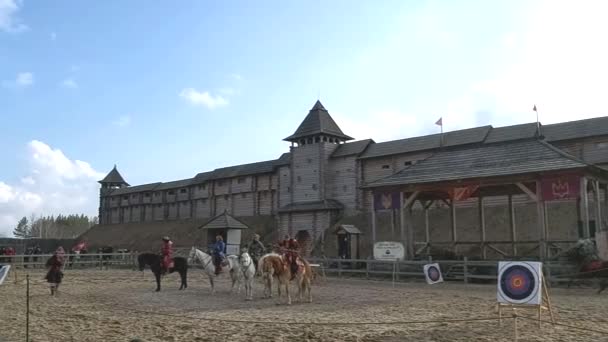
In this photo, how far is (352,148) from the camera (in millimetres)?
48188

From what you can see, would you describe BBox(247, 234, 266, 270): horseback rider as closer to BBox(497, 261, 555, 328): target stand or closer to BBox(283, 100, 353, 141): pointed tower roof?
BBox(497, 261, 555, 328): target stand

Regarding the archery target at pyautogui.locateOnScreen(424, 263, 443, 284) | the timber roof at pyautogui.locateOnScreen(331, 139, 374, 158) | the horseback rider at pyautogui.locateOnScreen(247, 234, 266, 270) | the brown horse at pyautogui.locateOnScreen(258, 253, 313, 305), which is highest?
the timber roof at pyautogui.locateOnScreen(331, 139, 374, 158)

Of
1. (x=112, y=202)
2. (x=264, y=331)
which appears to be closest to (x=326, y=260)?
(x=264, y=331)

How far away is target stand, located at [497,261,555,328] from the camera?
434 inches

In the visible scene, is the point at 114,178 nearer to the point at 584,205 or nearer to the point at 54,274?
the point at 54,274

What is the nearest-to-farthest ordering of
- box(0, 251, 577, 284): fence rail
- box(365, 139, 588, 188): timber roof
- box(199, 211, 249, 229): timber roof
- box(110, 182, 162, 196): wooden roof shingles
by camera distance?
box(0, 251, 577, 284): fence rail < box(365, 139, 588, 188): timber roof < box(199, 211, 249, 229): timber roof < box(110, 182, 162, 196): wooden roof shingles

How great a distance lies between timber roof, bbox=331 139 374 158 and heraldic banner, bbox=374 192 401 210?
65.3 feet

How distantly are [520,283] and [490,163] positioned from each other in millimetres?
13942

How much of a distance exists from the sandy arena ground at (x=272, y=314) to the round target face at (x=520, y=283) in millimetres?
585

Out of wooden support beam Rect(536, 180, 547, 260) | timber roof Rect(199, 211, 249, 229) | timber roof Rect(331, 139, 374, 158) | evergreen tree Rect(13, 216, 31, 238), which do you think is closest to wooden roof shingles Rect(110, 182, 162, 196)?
timber roof Rect(331, 139, 374, 158)

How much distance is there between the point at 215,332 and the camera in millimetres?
10727

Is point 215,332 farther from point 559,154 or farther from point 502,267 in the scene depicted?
point 559,154

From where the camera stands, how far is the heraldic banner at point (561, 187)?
2128 cm

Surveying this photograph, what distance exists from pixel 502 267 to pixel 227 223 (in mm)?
28258
